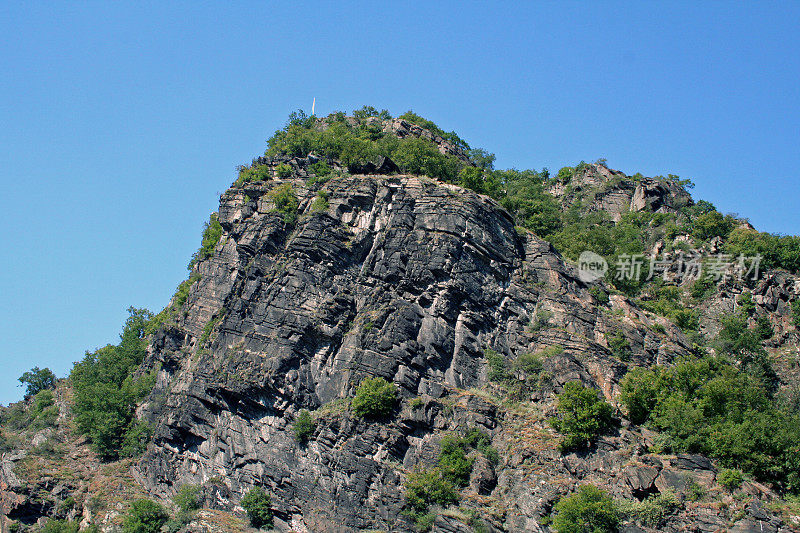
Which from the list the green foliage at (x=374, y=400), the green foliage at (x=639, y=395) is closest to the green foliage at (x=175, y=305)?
the green foliage at (x=374, y=400)

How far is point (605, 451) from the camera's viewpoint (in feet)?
139

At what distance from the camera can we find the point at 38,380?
6925 cm

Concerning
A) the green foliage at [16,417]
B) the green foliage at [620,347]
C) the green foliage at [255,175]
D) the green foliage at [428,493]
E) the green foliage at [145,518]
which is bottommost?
the green foliage at [145,518]

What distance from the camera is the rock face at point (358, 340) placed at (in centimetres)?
4394

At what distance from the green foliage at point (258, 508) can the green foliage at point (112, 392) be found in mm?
13550

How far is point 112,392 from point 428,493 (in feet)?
95.4

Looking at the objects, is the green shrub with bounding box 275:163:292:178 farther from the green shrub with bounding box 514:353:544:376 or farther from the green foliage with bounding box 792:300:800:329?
the green foliage with bounding box 792:300:800:329

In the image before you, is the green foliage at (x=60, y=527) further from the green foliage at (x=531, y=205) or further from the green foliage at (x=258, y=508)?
the green foliage at (x=531, y=205)

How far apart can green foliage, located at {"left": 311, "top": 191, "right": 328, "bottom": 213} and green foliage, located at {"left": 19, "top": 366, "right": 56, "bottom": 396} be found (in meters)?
32.3

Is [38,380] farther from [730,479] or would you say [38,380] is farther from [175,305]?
[730,479]

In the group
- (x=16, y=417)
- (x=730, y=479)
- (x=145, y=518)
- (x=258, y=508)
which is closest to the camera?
(x=730, y=479)

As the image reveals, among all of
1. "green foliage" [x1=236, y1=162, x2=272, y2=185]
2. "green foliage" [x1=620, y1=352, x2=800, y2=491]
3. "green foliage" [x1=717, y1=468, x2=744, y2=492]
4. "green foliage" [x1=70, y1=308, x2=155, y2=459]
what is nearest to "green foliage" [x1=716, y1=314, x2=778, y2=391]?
"green foliage" [x1=620, y1=352, x2=800, y2=491]

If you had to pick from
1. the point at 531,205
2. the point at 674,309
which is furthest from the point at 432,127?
the point at 674,309

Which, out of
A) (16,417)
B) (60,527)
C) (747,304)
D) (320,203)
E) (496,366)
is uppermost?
(747,304)
